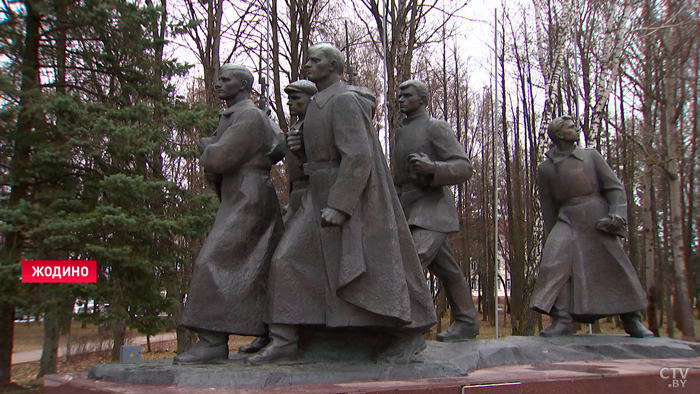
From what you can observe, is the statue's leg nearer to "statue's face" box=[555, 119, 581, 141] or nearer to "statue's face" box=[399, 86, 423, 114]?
"statue's face" box=[399, 86, 423, 114]

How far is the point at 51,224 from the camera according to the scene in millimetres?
9305

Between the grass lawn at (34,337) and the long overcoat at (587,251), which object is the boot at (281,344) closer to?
the long overcoat at (587,251)

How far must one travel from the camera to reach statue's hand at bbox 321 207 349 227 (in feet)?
13.9

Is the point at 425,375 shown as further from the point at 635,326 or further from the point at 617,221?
the point at 635,326

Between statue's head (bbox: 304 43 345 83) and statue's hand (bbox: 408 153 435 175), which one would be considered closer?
statue's head (bbox: 304 43 345 83)

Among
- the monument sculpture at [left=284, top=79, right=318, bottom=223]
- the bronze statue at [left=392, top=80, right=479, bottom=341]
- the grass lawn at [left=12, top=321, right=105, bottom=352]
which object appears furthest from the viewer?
the grass lawn at [left=12, top=321, right=105, bottom=352]

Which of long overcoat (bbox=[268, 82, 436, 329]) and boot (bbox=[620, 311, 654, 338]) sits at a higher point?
long overcoat (bbox=[268, 82, 436, 329])

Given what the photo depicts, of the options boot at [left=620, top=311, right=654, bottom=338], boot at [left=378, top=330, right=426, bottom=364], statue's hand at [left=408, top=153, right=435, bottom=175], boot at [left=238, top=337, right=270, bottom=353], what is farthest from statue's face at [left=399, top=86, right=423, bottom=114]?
boot at [left=620, top=311, right=654, bottom=338]

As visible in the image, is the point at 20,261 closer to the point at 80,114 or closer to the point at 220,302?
the point at 80,114

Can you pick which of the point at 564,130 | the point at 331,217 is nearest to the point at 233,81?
the point at 331,217

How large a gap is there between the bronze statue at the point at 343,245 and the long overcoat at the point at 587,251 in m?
2.62

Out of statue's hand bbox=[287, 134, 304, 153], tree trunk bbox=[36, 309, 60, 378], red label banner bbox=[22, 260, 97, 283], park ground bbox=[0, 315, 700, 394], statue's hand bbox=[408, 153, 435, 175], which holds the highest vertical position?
statue's hand bbox=[287, 134, 304, 153]

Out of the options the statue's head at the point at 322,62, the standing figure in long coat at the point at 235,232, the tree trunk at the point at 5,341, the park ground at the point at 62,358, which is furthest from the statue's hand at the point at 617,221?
the tree trunk at the point at 5,341

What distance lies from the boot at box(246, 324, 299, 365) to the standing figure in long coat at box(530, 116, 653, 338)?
122 inches
